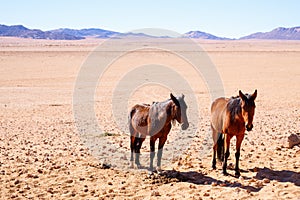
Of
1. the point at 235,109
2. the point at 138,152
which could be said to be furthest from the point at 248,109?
the point at 138,152

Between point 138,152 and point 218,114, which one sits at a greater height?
point 218,114

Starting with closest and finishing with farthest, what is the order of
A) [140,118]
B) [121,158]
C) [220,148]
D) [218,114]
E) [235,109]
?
1. [235,109]
2. [218,114]
3. [220,148]
4. [140,118]
5. [121,158]

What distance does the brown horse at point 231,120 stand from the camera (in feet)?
24.0

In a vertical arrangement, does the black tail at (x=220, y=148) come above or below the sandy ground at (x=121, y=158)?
above

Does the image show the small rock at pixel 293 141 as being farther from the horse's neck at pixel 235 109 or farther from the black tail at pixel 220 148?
the horse's neck at pixel 235 109

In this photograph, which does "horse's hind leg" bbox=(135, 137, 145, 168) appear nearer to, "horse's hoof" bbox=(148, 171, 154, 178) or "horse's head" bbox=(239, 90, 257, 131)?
"horse's hoof" bbox=(148, 171, 154, 178)

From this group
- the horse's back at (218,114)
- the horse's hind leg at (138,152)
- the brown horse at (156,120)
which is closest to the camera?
the brown horse at (156,120)

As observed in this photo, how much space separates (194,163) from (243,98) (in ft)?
8.86

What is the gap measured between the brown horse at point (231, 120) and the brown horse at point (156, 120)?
33.0 inches

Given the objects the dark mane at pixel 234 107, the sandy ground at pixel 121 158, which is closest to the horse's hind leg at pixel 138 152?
the sandy ground at pixel 121 158

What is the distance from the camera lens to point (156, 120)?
8656mm

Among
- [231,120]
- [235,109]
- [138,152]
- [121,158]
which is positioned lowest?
[121,158]

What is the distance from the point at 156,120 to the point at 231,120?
170cm

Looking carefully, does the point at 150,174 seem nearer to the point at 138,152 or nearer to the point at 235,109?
the point at 138,152
